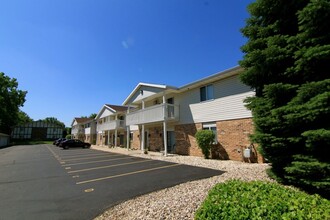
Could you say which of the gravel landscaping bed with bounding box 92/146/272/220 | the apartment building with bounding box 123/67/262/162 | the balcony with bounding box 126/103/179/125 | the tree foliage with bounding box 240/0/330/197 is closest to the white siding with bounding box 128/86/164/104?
the apartment building with bounding box 123/67/262/162

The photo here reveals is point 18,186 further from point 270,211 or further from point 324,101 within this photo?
point 324,101

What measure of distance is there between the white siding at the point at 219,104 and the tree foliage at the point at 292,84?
566 cm

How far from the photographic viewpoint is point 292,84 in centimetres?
607

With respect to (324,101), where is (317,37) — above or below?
above

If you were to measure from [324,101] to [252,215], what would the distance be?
3.89 meters

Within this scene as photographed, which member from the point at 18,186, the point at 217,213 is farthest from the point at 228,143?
the point at 18,186

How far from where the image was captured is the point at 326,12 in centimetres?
506

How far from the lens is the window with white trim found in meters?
15.0

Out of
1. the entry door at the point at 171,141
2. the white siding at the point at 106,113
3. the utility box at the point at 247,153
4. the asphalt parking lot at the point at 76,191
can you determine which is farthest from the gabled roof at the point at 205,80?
the white siding at the point at 106,113

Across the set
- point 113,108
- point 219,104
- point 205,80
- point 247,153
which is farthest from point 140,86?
point 247,153

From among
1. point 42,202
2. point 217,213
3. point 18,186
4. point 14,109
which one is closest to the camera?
point 217,213

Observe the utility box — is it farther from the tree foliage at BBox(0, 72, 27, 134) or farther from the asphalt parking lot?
the tree foliage at BBox(0, 72, 27, 134)

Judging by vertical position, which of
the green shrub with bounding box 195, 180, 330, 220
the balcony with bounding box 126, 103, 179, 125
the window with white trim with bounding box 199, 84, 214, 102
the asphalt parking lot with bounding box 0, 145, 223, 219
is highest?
the window with white trim with bounding box 199, 84, 214, 102

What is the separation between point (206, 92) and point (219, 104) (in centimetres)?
176
